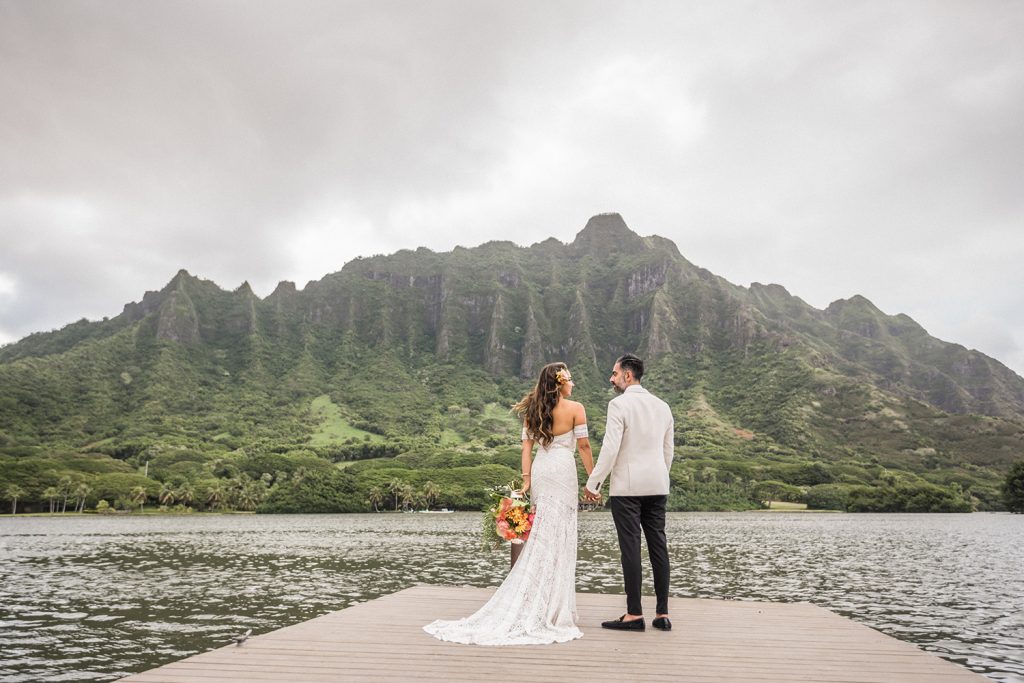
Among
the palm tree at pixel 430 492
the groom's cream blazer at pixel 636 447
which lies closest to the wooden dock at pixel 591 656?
the groom's cream blazer at pixel 636 447

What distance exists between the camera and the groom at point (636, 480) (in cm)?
830

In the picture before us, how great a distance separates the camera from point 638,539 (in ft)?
26.7

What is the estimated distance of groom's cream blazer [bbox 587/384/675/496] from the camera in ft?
27.4

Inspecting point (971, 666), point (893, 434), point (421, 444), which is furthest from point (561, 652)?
point (893, 434)

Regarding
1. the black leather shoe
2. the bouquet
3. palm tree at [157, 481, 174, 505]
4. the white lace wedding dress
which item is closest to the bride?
the white lace wedding dress

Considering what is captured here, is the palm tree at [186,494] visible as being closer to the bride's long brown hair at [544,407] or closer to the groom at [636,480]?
the bride's long brown hair at [544,407]

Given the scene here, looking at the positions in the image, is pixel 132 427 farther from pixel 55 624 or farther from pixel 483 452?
pixel 55 624

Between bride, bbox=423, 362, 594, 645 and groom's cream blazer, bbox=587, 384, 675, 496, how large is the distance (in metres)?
0.36

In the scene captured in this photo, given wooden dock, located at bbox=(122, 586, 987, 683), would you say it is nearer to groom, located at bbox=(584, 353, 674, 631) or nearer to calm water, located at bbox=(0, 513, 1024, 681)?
groom, located at bbox=(584, 353, 674, 631)

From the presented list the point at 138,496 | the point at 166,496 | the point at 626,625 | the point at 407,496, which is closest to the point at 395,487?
the point at 407,496

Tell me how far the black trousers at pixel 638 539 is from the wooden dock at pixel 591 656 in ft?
1.61

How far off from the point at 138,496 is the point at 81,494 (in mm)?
9887

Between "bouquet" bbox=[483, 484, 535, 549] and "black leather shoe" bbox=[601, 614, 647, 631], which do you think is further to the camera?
"bouquet" bbox=[483, 484, 535, 549]

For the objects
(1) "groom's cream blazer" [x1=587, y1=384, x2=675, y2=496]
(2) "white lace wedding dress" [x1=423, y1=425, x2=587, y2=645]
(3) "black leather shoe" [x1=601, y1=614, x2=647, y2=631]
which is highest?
(1) "groom's cream blazer" [x1=587, y1=384, x2=675, y2=496]
